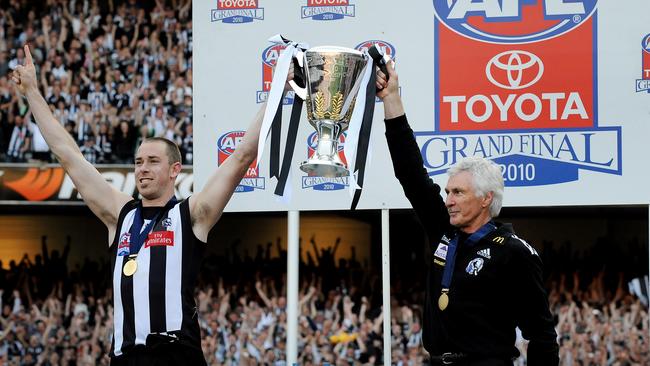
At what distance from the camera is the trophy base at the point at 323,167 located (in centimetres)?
404

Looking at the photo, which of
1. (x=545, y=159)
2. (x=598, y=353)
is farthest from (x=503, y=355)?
(x=598, y=353)

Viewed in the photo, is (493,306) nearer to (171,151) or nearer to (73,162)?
(171,151)

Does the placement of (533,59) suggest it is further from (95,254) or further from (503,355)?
(95,254)

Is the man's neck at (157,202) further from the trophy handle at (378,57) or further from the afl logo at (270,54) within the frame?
the afl logo at (270,54)

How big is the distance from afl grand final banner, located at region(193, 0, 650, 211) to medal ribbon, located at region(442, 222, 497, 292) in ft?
6.69

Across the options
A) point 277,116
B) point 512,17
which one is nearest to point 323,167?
point 277,116

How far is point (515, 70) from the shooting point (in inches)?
244

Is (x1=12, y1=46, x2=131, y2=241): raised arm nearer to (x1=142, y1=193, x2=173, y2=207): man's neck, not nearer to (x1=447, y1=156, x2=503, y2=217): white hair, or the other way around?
(x1=142, y1=193, x2=173, y2=207): man's neck

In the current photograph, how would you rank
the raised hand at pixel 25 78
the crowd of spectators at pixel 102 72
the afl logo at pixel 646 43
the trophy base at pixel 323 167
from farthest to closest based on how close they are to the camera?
the crowd of spectators at pixel 102 72 < the afl logo at pixel 646 43 < the raised hand at pixel 25 78 < the trophy base at pixel 323 167

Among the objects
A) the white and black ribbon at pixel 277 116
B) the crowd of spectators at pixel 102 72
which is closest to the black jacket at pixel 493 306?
the white and black ribbon at pixel 277 116

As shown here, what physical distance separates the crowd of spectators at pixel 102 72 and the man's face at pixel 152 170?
31.0 ft

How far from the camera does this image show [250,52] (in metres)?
6.38

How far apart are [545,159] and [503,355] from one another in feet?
7.75

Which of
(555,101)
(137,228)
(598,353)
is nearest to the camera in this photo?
(137,228)
